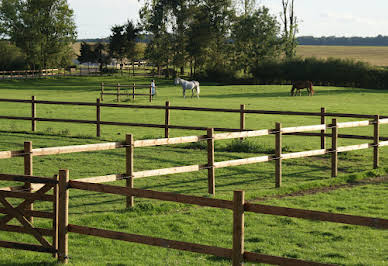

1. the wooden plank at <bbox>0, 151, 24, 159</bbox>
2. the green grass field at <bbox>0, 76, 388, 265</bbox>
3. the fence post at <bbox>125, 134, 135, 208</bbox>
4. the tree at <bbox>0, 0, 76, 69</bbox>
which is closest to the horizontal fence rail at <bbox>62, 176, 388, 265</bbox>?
the green grass field at <bbox>0, 76, 388, 265</bbox>

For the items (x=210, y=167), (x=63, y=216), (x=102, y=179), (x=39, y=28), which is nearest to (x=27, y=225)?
(x=63, y=216)

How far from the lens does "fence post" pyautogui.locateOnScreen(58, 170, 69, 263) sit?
7.12 meters

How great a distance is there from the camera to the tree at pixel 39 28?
9094 centimetres

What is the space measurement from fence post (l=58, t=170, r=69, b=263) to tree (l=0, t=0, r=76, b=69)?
86062 mm

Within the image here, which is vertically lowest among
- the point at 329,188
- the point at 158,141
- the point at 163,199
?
the point at 329,188

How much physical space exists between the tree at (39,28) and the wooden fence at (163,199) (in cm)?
8596

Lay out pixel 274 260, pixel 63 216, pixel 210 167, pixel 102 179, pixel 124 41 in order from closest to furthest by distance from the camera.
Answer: pixel 274 260 → pixel 63 216 → pixel 102 179 → pixel 210 167 → pixel 124 41

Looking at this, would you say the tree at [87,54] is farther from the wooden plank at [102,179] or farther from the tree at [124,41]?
the wooden plank at [102,179]

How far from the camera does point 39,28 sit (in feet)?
299

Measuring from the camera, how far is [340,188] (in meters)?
13.2

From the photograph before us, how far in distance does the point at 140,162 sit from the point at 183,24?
3081 inches

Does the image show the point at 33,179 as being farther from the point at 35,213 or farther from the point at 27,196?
the point at 35,213

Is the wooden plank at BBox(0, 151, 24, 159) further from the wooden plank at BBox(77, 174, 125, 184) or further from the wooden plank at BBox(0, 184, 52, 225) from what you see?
the wooden plank at BBox(0, 184, 52, 225)

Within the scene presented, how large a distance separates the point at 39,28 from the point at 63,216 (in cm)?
8791
